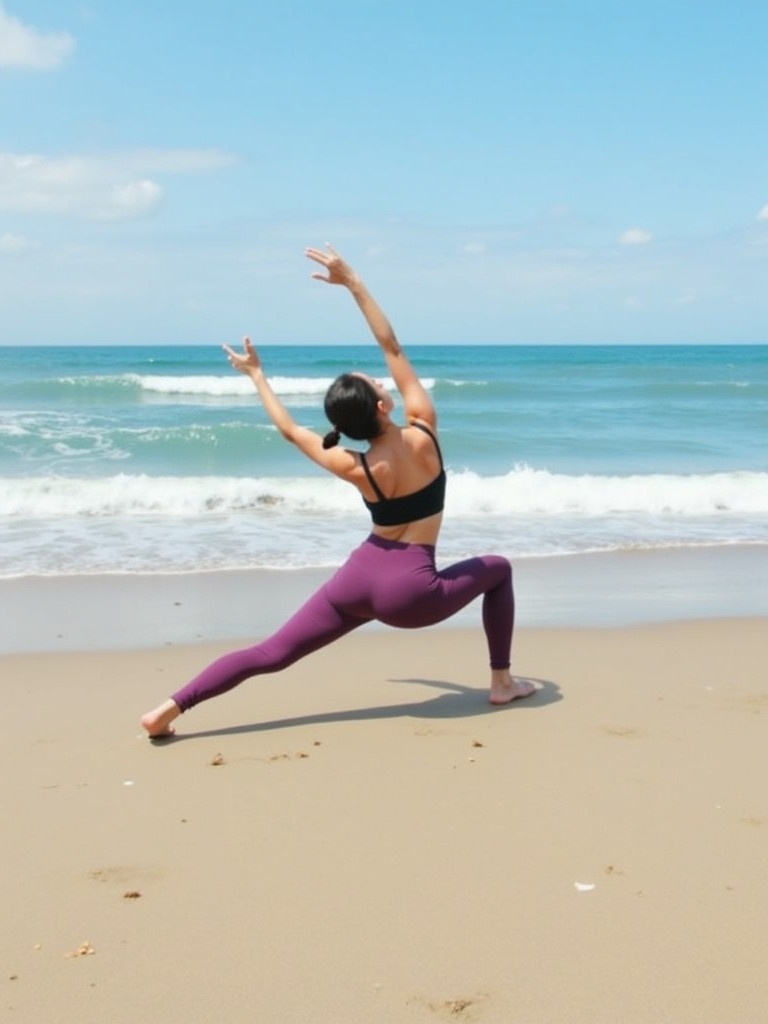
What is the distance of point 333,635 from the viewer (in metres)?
4.89

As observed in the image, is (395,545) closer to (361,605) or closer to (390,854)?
(361,605)

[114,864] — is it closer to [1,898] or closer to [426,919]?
[1,898]

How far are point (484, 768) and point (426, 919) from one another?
1.25 meters

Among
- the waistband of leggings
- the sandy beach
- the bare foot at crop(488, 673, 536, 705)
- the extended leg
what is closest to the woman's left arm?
the waistband of leggings

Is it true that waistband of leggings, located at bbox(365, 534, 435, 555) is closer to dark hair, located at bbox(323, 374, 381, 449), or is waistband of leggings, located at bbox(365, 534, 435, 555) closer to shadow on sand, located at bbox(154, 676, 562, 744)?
dark hair, located at bbox(323, 374, 381, 449)

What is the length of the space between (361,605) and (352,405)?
0.86m

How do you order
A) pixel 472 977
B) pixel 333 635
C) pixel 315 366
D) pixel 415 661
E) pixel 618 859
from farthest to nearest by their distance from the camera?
pixel 315 366 < pixel 415 661 < pixel 333 635 < pixel 618 859 < pixel 472 977

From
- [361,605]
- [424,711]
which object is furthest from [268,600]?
[361,605]

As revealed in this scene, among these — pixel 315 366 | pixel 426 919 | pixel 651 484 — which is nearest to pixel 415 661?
pixel 426 919

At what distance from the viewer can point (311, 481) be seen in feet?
50.9

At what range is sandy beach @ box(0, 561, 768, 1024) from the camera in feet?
8.89

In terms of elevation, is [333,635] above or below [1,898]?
above

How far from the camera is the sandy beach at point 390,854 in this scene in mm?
2711

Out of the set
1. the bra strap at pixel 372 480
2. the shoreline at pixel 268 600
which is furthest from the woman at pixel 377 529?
the shoreline at pixel 268 600
